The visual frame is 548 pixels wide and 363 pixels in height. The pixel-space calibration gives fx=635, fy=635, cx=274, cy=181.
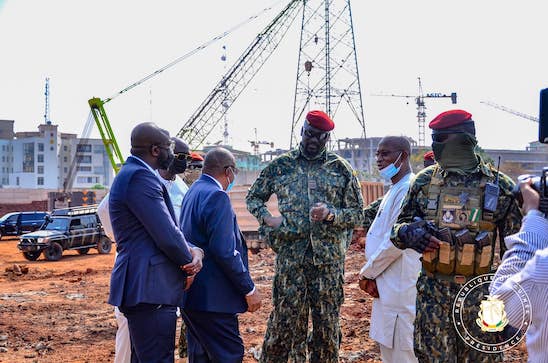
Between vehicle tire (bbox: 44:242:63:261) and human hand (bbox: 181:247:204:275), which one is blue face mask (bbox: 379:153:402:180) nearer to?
human hand (bbox: 181:247:204:275)

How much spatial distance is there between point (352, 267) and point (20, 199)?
39.4 m

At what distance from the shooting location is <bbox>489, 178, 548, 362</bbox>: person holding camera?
2.16m

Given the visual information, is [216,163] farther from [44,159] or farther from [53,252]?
[44,159]

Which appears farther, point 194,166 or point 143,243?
point 194,166

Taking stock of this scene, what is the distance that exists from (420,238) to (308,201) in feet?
5.42

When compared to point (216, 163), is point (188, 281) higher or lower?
lower

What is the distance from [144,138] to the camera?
4094 mm

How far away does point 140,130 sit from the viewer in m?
4.11

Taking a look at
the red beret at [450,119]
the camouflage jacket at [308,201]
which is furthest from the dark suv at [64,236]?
the red beret at [450,119]

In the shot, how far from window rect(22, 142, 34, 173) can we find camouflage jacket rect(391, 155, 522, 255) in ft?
344

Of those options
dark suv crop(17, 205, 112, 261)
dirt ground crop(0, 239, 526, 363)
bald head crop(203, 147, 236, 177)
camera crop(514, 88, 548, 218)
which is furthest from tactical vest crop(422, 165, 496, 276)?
dark suv crop(17, 205, 112, 261)

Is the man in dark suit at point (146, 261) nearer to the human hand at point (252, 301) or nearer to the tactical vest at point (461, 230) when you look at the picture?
the human hand at point (252, 301)

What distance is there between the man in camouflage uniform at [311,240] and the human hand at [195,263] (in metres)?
1.10

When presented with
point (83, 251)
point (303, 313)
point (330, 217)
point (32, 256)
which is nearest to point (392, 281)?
point (330, 217)
